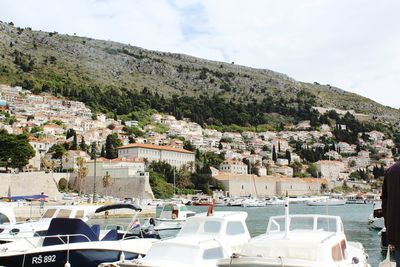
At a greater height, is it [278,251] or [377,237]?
[278,251]

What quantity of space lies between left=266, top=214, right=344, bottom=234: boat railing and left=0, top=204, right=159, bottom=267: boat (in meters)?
3.55

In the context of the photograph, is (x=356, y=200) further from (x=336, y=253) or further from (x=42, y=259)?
(x=336, y=253)

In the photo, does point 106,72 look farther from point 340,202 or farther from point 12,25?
point 340,202

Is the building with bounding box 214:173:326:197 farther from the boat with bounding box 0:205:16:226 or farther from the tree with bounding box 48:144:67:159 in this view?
the boat with bounding box 0:205:16:226

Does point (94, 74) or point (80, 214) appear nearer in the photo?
point (80, 214)

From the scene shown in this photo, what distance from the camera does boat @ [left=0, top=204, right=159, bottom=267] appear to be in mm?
11531

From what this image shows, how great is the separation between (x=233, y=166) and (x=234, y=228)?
110052mm

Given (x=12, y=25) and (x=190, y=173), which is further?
(x=12, y=25)

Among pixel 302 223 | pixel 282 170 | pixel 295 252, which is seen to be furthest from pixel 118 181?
pixel 295 252

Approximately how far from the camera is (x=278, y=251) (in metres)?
8.67

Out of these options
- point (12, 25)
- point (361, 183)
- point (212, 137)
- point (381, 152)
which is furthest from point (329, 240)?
point (12, 25)

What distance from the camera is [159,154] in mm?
104312

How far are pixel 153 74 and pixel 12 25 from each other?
5645 cm

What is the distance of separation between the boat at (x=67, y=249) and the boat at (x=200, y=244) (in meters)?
1.05
